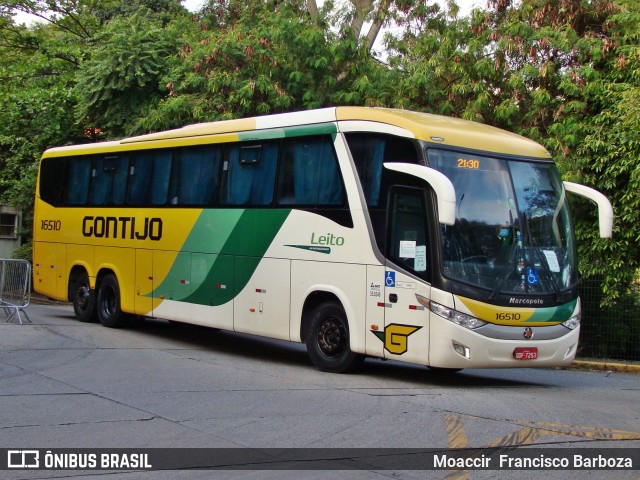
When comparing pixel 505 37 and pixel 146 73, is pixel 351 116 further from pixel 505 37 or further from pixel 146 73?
pixel 146 73

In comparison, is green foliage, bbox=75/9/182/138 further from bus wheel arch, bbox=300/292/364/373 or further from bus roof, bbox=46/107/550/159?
bus wheel arch, bbox=300/292/364/373

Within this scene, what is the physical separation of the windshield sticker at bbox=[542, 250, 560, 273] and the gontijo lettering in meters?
7.36

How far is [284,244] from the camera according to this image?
542 inches

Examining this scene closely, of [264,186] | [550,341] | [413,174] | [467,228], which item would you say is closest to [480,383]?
[550,341]

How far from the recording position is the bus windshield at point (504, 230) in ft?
38.3

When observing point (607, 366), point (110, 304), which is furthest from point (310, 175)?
point (607, 366)

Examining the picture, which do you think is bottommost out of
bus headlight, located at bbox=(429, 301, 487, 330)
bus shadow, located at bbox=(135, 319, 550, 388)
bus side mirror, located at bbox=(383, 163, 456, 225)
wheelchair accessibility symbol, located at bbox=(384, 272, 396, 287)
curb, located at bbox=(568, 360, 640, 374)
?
curb, located at bbox=(568, 360, 640, 374)

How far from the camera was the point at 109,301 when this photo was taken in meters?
18.5

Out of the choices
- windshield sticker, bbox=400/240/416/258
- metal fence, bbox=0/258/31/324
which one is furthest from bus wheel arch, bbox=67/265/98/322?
windshield sticker, bbox=400/240/416/258

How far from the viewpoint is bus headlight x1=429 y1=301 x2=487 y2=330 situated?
11477 millimetres

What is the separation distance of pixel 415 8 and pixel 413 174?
12.2 meters

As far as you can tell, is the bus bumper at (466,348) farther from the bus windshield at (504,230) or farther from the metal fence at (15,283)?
the metal fence at (15,283)

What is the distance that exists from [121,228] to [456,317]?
8423 mm

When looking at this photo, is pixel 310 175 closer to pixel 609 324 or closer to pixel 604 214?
pixel 604 214
